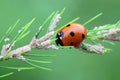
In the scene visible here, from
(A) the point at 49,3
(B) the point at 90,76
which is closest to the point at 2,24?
(A) the point at 49,3

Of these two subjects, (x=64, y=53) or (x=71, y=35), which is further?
(x=64, y=53)

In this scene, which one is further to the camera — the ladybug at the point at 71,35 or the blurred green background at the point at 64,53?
the blurred green background at the point at 64,53

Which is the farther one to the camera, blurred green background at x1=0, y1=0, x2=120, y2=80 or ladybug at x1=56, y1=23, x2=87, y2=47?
blurred green background at x1=0, y1=0, x2=120, y2=80

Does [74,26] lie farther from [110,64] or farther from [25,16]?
[110,64]
